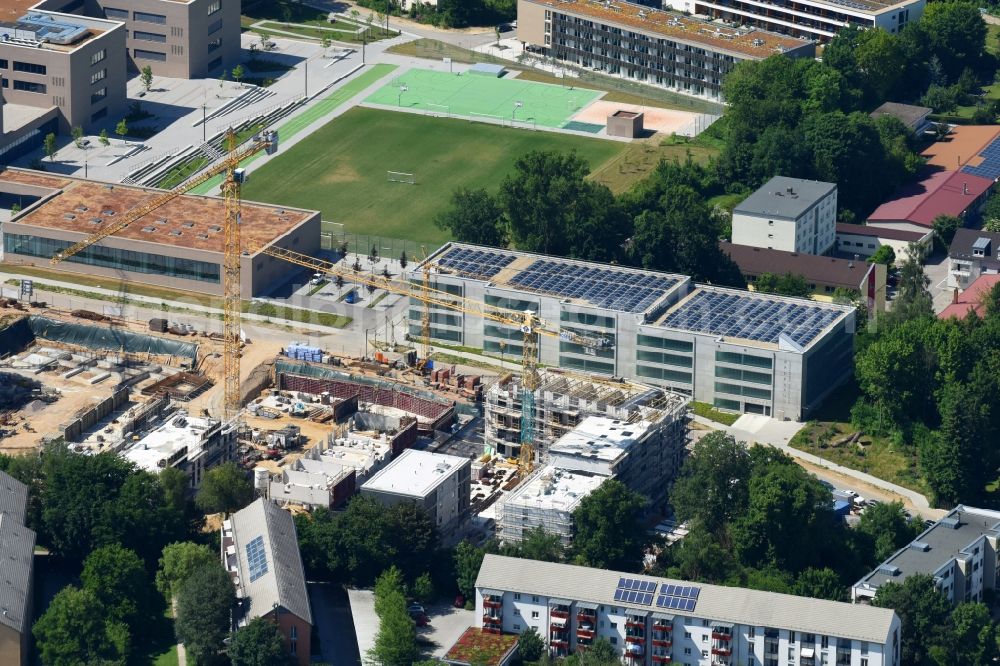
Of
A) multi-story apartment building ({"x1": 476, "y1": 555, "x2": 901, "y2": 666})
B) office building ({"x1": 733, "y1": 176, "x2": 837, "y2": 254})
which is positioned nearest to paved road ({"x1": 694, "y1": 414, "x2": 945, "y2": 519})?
multi-story apartment building ({"x1": 476, "y1": 555, "x2": 901, "y2": 666})

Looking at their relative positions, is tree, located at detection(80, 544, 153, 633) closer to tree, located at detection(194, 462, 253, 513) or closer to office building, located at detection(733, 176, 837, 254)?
tree, located at detection(194, 462, 253, 513)

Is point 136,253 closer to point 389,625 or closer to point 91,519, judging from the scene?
point 91,519

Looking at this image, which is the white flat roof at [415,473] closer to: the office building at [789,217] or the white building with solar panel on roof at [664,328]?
the white building with solar panel on roof at [664,328]

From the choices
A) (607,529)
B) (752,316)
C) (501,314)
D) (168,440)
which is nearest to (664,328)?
(752,316)

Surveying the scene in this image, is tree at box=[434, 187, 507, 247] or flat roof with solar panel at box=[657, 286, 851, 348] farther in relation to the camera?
tree at box=[434, 187, 507, 247]

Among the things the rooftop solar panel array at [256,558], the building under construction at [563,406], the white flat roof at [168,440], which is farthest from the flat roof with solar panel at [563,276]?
the rooftop solar panel array at [256,558]
